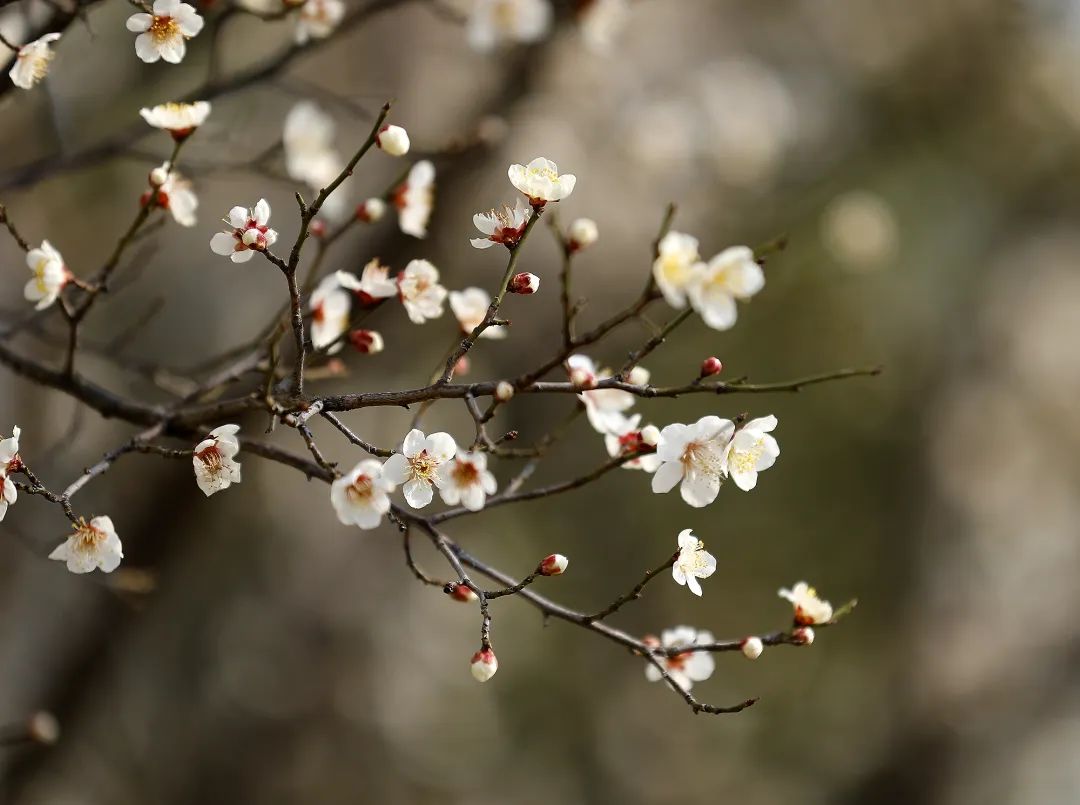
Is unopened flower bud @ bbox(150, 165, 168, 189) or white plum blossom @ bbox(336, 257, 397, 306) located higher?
unopened flower bud @ bbox(150, 165, 168, 189)

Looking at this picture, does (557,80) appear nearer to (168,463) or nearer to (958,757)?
(168,463)

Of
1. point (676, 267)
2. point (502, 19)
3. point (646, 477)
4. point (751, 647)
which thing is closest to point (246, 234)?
point (676, 267)

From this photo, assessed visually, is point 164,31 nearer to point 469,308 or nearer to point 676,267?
point 469,308

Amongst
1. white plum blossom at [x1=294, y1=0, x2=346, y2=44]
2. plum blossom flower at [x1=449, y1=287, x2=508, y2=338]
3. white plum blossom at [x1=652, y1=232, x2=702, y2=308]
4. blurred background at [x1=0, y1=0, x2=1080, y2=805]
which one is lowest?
blurred background at [x1=0, y1=0, x2=1080, y2=805]

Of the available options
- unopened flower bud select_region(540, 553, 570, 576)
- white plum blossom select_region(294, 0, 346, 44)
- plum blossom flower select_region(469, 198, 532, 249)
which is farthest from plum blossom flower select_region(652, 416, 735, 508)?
white plum blossom select_region(294, 0, 346, 44)

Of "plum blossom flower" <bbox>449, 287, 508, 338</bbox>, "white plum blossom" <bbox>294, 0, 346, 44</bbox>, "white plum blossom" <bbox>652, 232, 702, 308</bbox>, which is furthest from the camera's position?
"white plum blossom" <bbox>294, 0, 346, 44</bbox>

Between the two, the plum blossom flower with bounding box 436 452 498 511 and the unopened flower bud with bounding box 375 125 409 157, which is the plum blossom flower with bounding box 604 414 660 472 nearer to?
the plum blossom flower with bounding box 436 452 498 511
